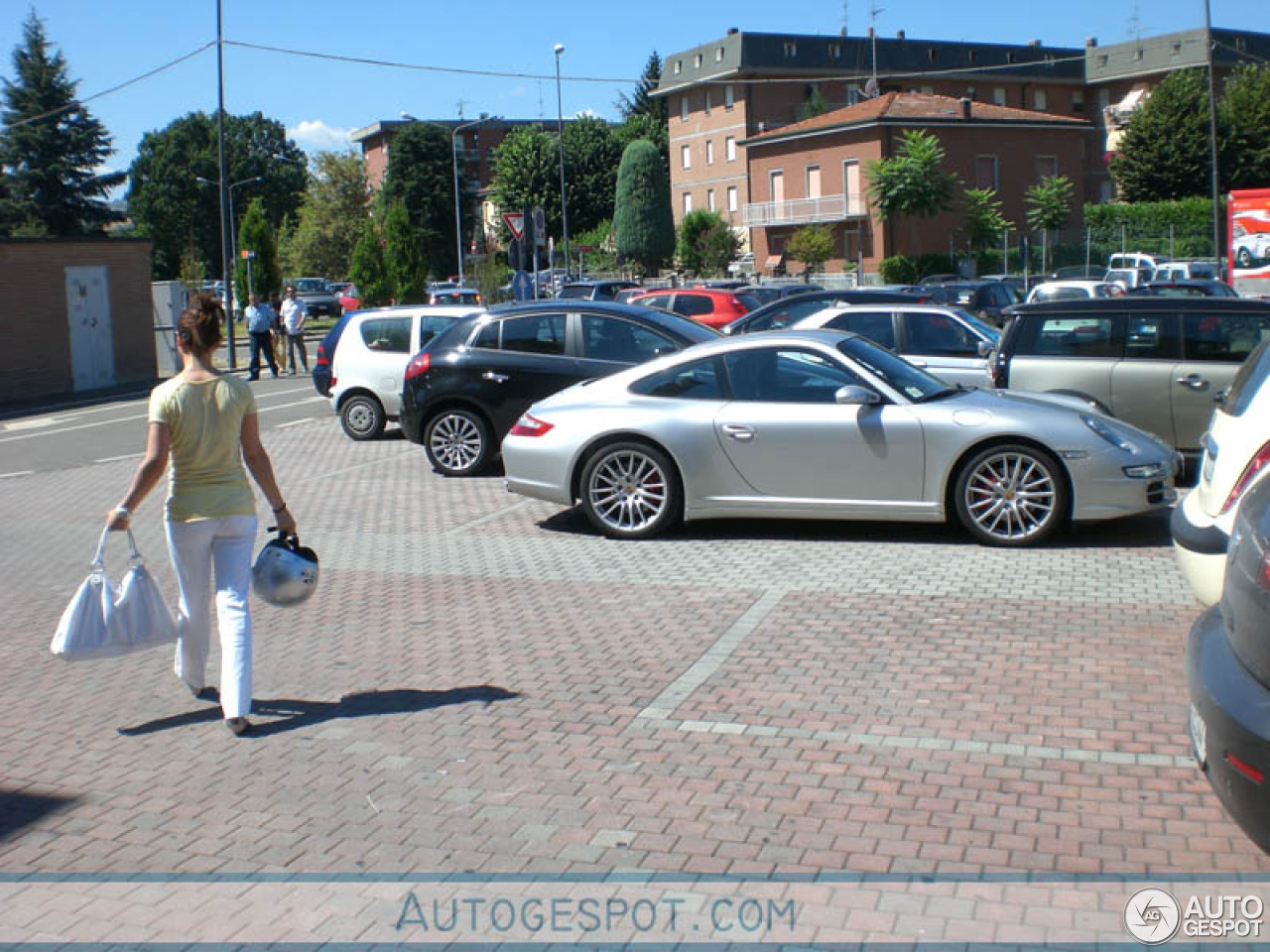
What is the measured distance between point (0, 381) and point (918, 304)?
21006 mm

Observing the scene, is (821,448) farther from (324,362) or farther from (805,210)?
(805,210)

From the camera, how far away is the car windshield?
31.7 ft

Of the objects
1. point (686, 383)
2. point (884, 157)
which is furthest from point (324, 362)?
point (884, 157)

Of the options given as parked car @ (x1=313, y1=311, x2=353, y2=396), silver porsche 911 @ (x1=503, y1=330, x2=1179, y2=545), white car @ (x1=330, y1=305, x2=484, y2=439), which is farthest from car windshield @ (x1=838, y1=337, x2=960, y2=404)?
parked car @ (x1=313, y1=311, x2=353, y2=396)

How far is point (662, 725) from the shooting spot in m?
5.84

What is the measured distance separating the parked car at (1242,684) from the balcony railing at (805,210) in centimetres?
6128

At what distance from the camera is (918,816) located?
475 cm

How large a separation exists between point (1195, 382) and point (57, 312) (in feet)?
81.8

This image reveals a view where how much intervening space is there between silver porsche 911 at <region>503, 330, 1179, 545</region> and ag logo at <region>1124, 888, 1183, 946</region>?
536cm

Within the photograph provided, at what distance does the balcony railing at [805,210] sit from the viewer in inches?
2542

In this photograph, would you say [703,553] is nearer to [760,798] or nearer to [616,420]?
[616,420]

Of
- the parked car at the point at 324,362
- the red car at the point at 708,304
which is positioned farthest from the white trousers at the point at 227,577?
the red car at the point at 708,304

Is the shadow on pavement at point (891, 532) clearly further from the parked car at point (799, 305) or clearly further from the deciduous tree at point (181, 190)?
the deciduous tree at point (181, 190)

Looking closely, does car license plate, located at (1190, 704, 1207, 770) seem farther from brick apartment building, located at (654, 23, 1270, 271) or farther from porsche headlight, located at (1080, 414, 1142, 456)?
brick apartment building, located at (654, 23, 1270, 271)
